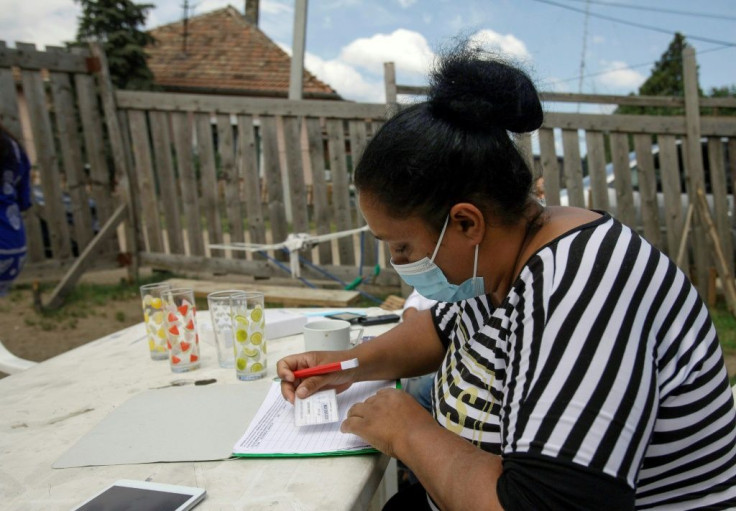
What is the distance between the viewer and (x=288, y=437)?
1.16 metres

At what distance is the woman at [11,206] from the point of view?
3105mm

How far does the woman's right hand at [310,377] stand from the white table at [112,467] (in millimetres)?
94

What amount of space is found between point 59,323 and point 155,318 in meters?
3.97

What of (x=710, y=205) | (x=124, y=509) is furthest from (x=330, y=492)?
(x=710, y=205)

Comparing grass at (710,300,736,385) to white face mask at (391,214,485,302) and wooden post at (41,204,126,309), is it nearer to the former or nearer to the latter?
white face mask at (391,214,485,302)

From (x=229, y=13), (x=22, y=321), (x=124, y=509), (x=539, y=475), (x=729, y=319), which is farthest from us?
(x=229, y=13)

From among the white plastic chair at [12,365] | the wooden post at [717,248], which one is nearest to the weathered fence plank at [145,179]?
the white plastic chair at [12,365]

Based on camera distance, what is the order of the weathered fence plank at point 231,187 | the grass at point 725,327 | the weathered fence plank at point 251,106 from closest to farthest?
the grass at point 725,327 < the weathered fence plank at point 251,106 < the weathered fence plank at point 231,187

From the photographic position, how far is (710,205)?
4875 mm

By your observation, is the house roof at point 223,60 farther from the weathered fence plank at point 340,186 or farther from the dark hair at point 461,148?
the dark hair at point 461,148

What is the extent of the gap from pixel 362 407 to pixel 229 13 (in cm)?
2007

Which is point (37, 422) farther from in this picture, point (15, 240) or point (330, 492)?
point (15, 240)

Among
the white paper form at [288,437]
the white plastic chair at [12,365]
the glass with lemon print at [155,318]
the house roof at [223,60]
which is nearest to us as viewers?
the white paper form at [288,437]

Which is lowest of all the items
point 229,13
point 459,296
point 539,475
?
point 539,475
